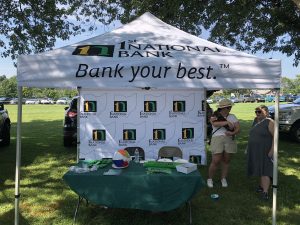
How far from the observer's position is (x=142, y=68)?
457 cm

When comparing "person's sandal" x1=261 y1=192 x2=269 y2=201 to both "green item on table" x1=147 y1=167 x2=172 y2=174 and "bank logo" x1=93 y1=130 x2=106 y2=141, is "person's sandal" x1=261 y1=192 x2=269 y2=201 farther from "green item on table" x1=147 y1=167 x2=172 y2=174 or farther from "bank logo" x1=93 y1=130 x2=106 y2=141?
"bank logo" x1=93 y1=130 x2=106 y2=141

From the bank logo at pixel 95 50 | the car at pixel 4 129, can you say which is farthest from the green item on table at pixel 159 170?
the car at pixel 4 129

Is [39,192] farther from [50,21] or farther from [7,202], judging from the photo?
[50,21]

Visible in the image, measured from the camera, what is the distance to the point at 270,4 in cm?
1298

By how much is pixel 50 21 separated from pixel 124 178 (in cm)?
966

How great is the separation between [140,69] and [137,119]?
11.8ft

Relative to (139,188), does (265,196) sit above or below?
below

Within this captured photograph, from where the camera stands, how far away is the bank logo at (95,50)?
4.72 m

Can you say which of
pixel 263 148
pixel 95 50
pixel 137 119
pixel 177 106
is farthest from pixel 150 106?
pixel 95 50

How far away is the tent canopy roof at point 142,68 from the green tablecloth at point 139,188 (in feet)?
3.79

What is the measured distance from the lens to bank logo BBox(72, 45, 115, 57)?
472cm

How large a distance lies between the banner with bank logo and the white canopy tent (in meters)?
3.01

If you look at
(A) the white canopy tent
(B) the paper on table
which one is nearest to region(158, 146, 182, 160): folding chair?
(B) the paper on table

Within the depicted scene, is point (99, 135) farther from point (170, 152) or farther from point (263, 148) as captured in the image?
point (263, 148)
